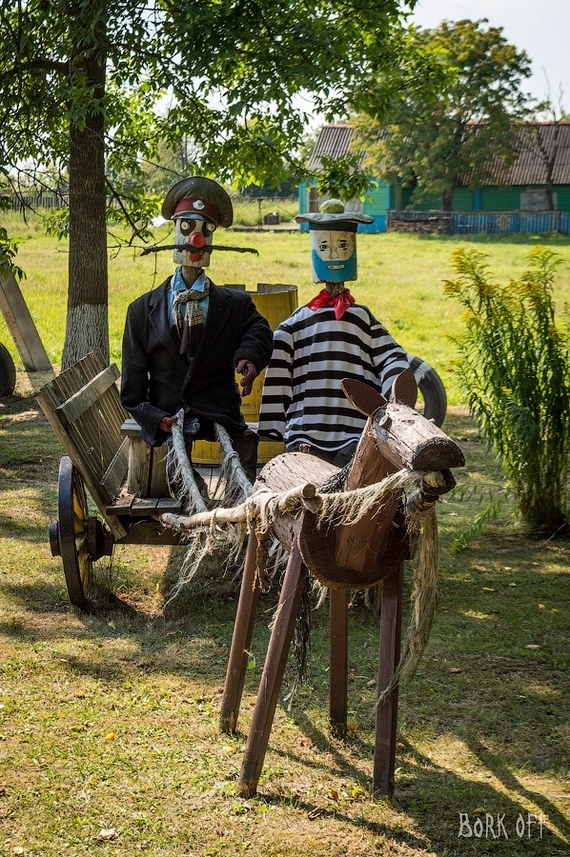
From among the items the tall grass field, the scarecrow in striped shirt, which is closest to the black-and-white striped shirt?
the scarecrow in striped shirt

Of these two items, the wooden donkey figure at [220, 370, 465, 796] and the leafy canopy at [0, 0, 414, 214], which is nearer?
the wooden donkey figure at [220, 370, 465, 796]

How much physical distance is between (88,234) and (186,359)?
3713 millimetres

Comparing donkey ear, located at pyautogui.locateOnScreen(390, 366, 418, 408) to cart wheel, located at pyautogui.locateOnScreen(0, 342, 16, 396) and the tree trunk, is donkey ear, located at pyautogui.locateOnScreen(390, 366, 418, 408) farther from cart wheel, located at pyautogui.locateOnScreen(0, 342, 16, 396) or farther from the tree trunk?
cart wheel, located at pyautogui.locateOnScreen(0, 342, 16, 396)

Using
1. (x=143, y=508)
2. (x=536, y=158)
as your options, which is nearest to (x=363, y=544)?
(x=143, y=508)

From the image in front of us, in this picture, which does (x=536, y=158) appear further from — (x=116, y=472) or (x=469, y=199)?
(x=116, y=472)

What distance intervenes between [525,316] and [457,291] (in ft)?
1.66

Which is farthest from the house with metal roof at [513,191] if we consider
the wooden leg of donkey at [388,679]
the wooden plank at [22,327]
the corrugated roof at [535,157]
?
the wooden leg of donkey at [388,679]

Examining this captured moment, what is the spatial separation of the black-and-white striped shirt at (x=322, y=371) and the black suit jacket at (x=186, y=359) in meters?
0.14

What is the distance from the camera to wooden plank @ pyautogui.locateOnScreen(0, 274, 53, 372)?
1086 cm

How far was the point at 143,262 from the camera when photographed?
2125cm

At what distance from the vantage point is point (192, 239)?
4484 mm

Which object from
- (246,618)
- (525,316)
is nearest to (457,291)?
(525,316)

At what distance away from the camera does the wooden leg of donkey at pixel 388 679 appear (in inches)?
120

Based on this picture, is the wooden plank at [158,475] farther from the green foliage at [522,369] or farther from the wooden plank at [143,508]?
the green foliage at [522,369]
